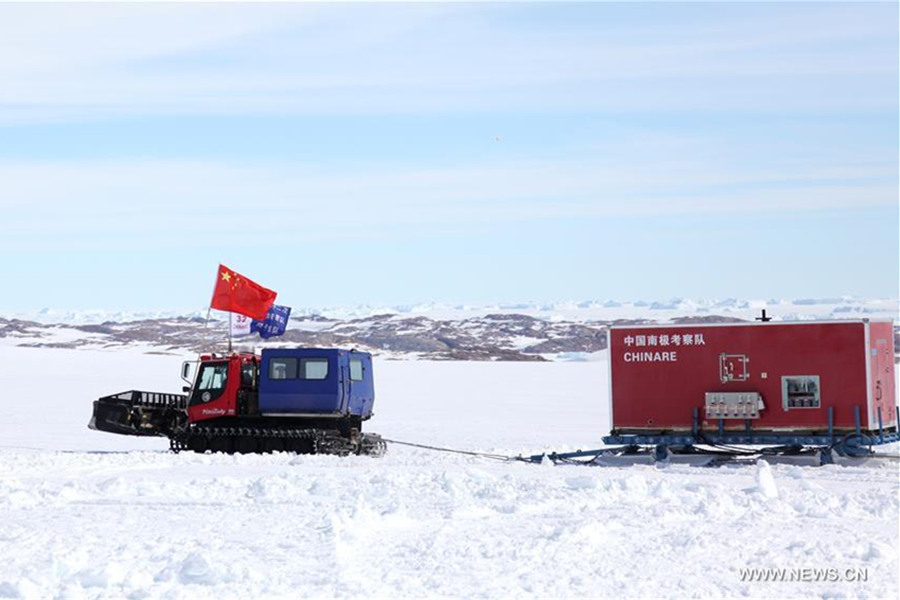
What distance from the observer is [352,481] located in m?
15.9

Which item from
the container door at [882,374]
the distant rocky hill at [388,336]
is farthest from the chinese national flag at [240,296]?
the distant rocky hill at [388,336]

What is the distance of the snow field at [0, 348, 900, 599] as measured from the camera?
392 inches

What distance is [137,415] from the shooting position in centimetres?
2381

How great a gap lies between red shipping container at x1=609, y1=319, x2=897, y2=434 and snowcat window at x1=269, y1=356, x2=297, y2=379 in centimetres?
606

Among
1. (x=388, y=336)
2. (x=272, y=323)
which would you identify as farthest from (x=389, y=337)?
(x=272, y=323)

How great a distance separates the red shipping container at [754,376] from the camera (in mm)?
21125

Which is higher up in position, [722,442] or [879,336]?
[879,336]

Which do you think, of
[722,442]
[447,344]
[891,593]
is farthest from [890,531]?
[447,344]

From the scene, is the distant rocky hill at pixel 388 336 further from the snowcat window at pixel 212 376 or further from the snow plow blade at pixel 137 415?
the snowcat window at pixel 212 376

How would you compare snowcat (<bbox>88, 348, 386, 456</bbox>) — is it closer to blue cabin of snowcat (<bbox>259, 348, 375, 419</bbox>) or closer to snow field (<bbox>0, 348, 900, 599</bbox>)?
blue cabin of snowcat (<bbox>259, 348, 375, 419</bbox>)

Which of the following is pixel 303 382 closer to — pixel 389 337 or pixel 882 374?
pixel 882 374

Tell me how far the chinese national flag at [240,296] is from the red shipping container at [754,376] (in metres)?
7.67

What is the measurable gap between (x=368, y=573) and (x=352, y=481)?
5586mm

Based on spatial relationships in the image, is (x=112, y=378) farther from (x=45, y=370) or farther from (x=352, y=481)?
(x=352, y=481)
